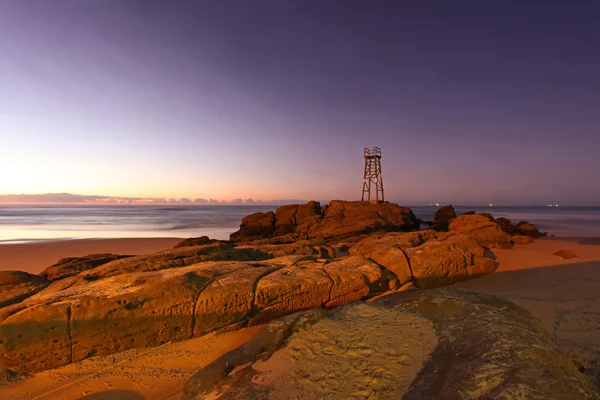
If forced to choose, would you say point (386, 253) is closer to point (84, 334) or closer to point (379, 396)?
point (379, 396)

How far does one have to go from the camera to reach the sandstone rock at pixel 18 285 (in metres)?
6.59

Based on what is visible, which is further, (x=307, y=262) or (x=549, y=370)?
(x=307, y=262)

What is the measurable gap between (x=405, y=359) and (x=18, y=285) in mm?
9982

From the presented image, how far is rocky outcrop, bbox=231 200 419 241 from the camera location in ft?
76.0

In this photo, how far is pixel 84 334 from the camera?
16.7ft

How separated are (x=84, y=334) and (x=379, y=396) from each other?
5102mm

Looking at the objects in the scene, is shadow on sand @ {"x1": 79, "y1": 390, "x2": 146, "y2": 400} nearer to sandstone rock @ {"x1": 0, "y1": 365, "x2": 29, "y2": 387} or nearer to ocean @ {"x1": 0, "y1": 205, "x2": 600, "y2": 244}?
sandstone rock @ {"x1": 0, "y1": 365, "x2": 29, "y2": 387}

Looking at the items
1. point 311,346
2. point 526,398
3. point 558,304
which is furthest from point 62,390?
point 558,304

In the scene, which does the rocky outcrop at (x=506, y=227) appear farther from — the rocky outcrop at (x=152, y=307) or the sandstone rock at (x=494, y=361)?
the sandstone rock at (x=494, y=361)

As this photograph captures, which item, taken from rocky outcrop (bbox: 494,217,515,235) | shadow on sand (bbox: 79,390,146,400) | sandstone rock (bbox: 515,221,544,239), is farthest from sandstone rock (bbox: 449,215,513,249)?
shadow on sand (bbox: 79,390,146,400)

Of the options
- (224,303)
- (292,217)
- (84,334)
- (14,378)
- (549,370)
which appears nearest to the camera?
(549,370)

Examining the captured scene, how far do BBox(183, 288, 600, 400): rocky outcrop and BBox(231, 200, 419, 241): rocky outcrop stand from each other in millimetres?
16988

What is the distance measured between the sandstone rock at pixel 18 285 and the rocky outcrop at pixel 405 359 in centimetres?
556

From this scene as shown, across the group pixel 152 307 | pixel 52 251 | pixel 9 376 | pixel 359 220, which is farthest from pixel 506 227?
pixel 52 251
